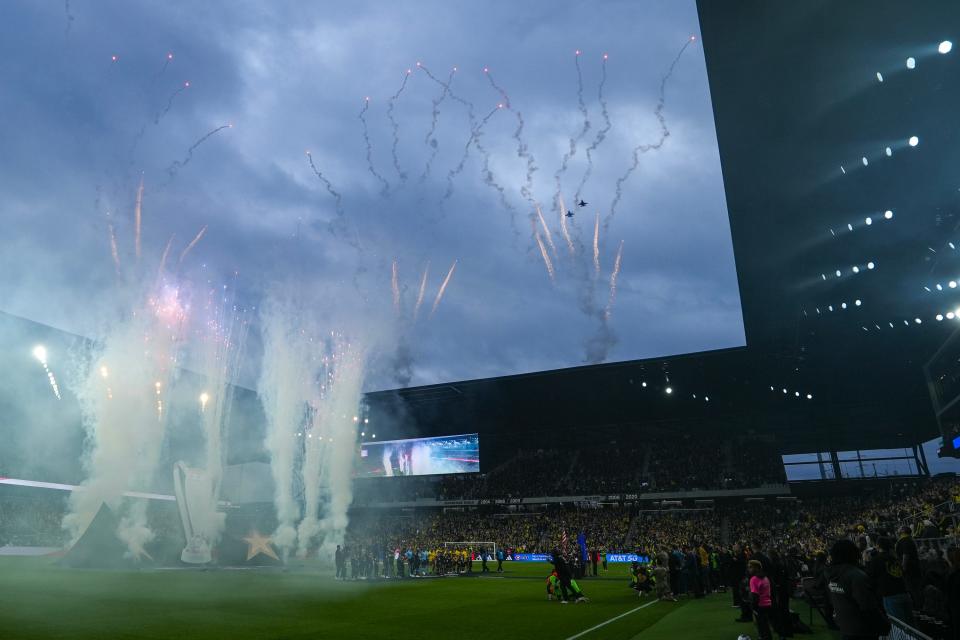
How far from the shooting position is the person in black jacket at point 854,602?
226 inches

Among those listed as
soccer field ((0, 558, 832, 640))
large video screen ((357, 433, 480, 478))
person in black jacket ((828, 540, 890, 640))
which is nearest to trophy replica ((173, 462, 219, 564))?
soccer field ((0, 558, 832, 640))

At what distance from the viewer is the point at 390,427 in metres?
66.2

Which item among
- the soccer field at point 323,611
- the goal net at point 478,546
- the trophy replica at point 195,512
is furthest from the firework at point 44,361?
the goal net at point 478,546

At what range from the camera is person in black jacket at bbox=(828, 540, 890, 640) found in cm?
575

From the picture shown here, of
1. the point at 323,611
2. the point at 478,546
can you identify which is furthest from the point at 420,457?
the point at 323,611

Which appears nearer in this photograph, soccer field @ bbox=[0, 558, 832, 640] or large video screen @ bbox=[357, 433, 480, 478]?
soccer field @ bbox=[0, 558, 832, 640]

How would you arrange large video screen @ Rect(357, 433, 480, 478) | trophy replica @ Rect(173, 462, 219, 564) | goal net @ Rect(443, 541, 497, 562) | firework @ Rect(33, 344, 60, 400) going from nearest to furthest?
trophy replica @ Rect(173, 462, 219, 564), goal net @ Rect(443, 541, 497, 562), firework @ Rect(33, 344, 60, 400), large video screen @ Rect(357, 433, 480, 478)

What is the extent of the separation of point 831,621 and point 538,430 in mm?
51610

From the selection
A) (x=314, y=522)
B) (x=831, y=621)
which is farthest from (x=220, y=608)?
(x=314, y=522)

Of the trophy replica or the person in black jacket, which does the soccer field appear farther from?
the trophy replica

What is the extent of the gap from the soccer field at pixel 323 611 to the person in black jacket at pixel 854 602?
692 centimetres

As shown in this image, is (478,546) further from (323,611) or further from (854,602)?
(854,602)

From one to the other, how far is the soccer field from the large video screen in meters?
32.5

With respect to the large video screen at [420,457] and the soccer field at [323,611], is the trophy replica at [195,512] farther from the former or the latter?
the large video screen at [420,457]
